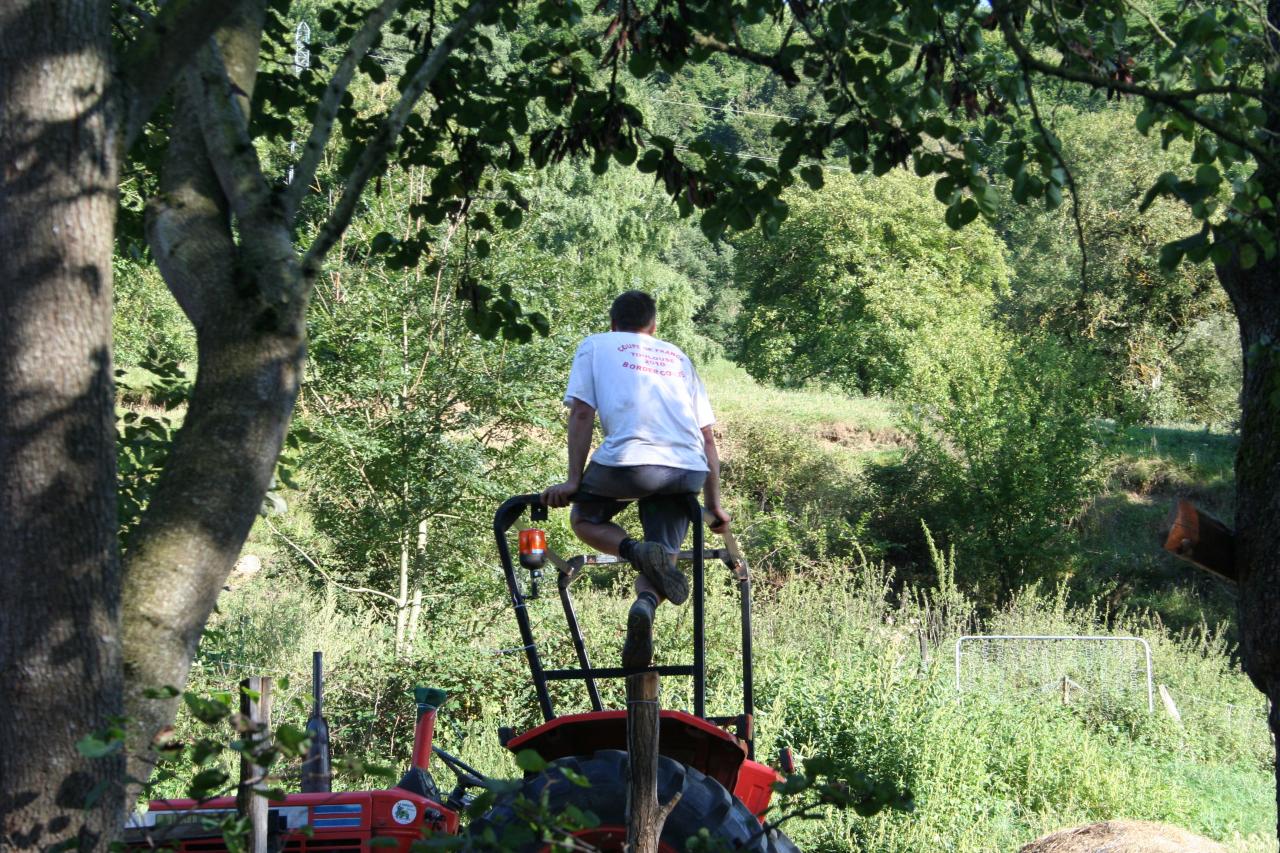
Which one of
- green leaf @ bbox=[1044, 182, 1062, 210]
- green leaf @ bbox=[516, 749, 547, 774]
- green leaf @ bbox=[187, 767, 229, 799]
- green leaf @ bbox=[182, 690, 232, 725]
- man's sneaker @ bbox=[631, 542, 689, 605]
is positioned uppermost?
green leaf @ bbox=[1044, 182, 1062, 210]

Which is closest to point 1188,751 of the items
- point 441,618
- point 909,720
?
point 909,720

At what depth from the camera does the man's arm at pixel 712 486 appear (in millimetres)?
4887

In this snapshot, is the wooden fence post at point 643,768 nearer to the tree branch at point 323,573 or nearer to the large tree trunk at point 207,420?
the large tree trunk at point 207,420

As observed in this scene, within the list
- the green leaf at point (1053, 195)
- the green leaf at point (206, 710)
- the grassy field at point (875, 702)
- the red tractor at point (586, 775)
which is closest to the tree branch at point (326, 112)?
the green leaf at point (206, 710)

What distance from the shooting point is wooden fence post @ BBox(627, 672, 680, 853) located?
3125 mm

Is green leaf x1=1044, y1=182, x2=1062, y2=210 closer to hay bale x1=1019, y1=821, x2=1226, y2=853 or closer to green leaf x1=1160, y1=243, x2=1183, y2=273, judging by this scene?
green leaf x1=1160, y1=243, x2=1183, y2=273

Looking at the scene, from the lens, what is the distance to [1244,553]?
12.7 feet

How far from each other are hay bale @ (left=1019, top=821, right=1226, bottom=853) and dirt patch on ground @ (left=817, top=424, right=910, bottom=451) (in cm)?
2608

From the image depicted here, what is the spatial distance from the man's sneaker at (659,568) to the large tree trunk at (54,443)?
6.01ft

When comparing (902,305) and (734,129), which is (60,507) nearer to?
(902,305)

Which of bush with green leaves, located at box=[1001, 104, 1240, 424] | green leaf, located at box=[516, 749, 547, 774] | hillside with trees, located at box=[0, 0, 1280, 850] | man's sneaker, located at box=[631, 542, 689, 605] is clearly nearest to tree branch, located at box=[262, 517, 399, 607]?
hillside with trees, located at box=[0, 0, 1280, 850]

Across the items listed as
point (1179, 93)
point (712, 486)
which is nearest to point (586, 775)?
point (712, 486)

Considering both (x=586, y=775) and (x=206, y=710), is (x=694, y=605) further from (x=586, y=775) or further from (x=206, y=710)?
(x=206, y=710)

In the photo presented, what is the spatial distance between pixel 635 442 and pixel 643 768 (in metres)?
1.70
